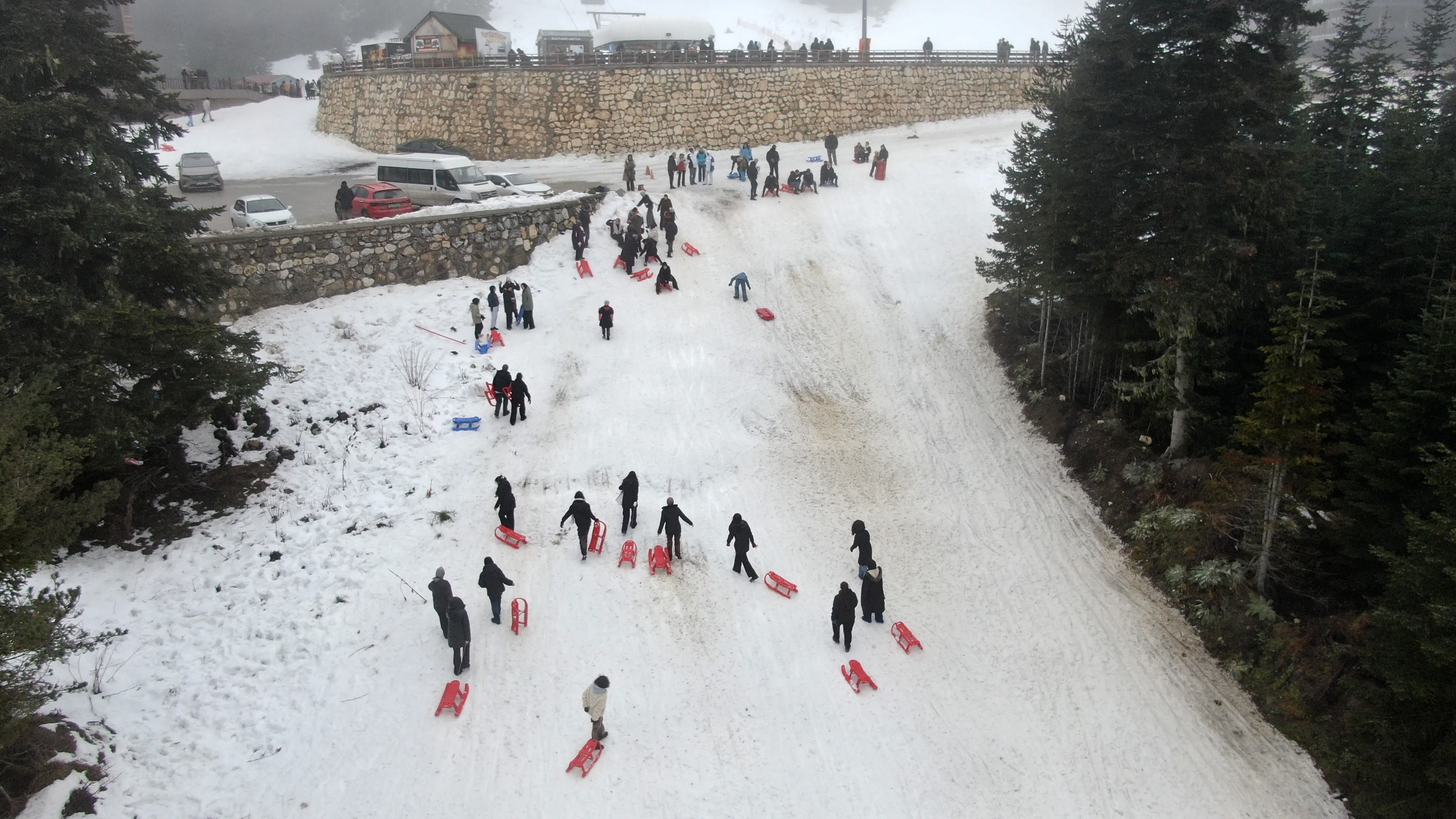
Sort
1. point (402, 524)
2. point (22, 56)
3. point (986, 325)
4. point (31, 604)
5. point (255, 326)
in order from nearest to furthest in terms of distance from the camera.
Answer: point (31, 604)
point (22, 56)
point (402, 524)
point (255, 326)
point (986, 325)

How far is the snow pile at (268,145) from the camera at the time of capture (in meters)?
36.1

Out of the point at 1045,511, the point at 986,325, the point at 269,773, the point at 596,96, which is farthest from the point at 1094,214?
the point at 596,96

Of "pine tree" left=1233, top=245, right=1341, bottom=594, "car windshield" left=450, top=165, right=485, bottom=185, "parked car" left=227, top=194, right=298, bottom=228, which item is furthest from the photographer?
"car windshield" left=450, top=165, right=485, bottom=185

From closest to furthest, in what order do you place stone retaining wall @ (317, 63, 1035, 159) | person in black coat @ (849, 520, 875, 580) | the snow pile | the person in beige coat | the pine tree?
the person in beige coat, the pine tree, person in black coat @ (849, 520, 875, 580), stone retaining wall @ (317, 63, 1035, 159), the snow pile

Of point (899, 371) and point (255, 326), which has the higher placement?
point (255, 326)

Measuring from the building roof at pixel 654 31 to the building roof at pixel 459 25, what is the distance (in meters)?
5.85

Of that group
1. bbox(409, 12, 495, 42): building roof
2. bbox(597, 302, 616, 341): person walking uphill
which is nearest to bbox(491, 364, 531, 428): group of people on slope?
bbox(597, 302, 616, 341): person walking uphill

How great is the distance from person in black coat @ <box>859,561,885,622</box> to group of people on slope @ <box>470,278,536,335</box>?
37.7 ft

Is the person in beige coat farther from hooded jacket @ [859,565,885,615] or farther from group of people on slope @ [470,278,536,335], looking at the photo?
group of people on slope @ [470,278,536,335]

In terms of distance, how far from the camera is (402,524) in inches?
606

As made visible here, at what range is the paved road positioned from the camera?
26.3 meters

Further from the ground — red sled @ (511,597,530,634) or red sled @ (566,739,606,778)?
red sled @ (511,597,530,634)

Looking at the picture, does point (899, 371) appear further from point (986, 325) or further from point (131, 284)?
point (131, 284)

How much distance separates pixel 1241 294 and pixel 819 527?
27.1 ft
